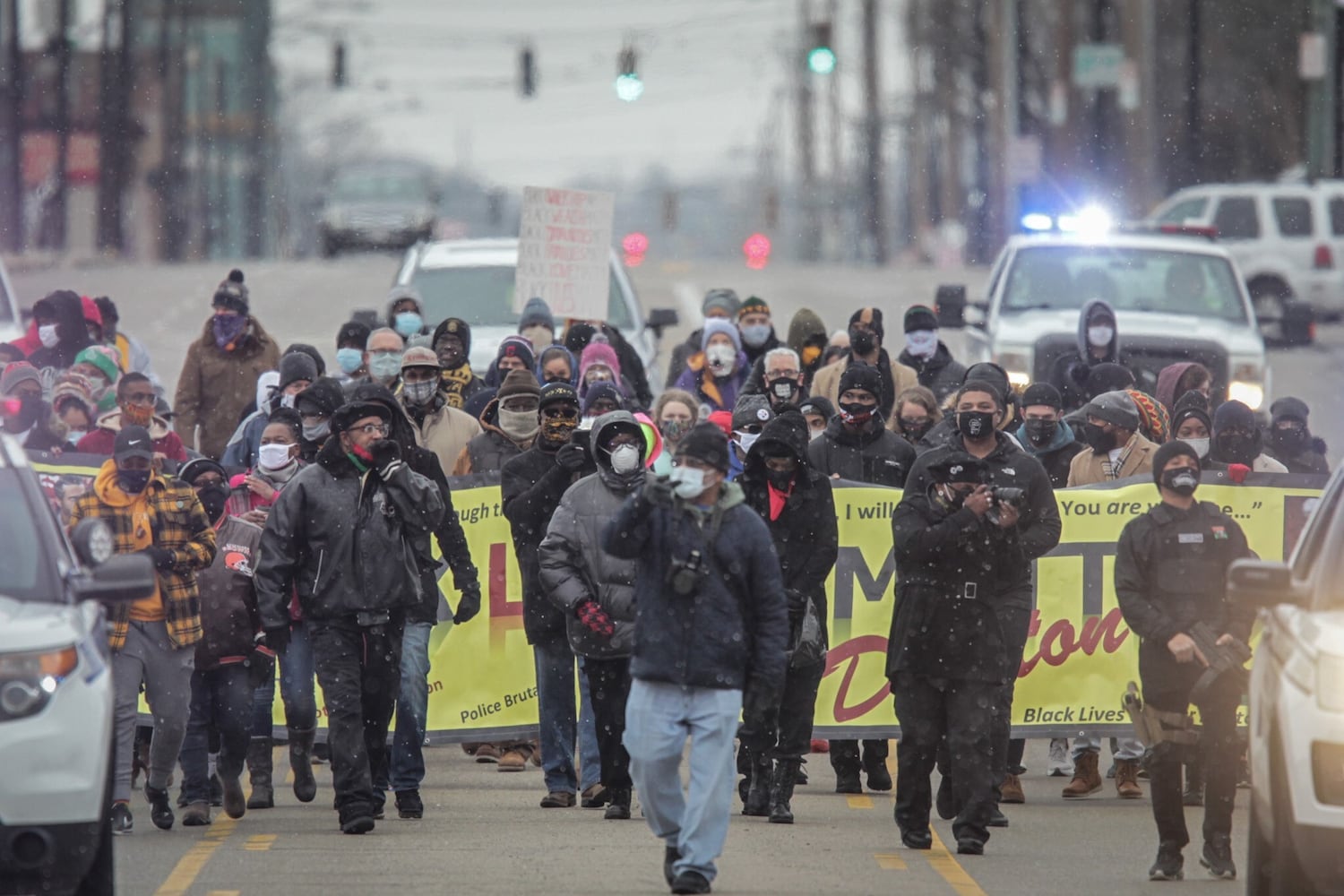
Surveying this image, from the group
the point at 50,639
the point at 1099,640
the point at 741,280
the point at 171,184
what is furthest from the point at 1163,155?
the point at 50,639

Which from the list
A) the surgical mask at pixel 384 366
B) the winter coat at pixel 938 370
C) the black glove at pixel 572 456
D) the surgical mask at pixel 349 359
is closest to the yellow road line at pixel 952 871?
the black glove at pixel 572 456

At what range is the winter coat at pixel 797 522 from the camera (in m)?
11.3

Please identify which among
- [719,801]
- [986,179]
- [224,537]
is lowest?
[719,801]

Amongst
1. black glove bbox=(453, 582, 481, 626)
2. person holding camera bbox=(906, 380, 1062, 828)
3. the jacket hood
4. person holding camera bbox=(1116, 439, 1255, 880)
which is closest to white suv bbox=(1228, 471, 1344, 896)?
person holding camera bbox=(1116, 439, 1255, 880)

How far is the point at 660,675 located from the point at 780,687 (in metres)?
0.53

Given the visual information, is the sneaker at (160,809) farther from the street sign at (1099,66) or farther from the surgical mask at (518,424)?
the street sign at (1099,66)

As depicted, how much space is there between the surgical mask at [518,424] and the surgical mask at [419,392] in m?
0.94

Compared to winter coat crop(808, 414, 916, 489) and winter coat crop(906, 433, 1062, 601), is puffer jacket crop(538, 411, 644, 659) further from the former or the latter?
winter coat crop(808, 414, 916, 489)

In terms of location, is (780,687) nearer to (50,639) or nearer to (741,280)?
(50,639)

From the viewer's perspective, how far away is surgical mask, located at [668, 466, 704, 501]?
946 cm

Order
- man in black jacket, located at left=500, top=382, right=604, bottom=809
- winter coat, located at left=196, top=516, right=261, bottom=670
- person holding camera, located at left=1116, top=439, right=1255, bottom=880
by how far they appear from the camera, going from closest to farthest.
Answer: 1. person holding camera, located at left=1116, top=439, right=1255, bottom=880
2. winter coat, located at left=196, top=516, right=261, bottom=670
3. man in black jacket, located at left=500, top=382, right=604, bottom=809

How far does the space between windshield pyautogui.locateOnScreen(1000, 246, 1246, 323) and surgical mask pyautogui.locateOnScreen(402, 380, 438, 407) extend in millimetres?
7223

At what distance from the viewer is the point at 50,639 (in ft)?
26.2

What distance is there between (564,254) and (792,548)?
7932 millimetres
